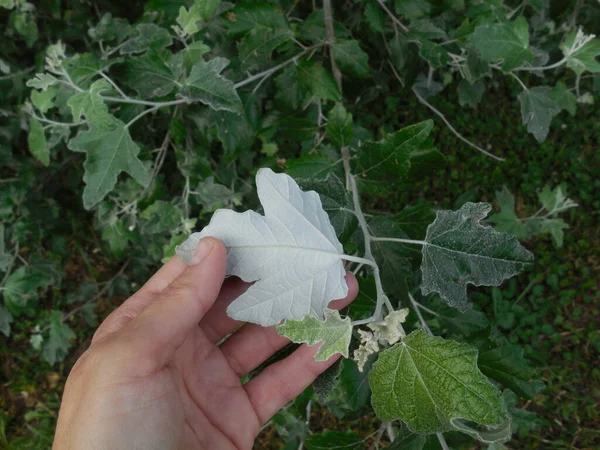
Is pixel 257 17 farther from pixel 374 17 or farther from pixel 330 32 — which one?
pixel 374 17

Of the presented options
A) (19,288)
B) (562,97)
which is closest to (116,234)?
(19,288)

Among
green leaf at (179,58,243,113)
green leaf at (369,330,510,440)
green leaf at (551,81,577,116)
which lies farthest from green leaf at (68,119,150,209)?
green leaf at (551,81,577,116)

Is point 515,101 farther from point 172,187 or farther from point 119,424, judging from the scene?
point 119,424

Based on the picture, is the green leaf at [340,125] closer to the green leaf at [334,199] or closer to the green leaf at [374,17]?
the green leaf at [334,199]

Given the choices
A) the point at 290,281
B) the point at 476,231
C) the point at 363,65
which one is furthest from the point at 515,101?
the point at 290,281

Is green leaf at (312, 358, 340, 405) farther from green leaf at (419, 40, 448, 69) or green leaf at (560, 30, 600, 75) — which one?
green leaf at (560, 30, 600, 75)

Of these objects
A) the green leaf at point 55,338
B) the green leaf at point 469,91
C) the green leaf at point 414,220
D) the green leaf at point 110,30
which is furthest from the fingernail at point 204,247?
the green leaf at point 55,338
